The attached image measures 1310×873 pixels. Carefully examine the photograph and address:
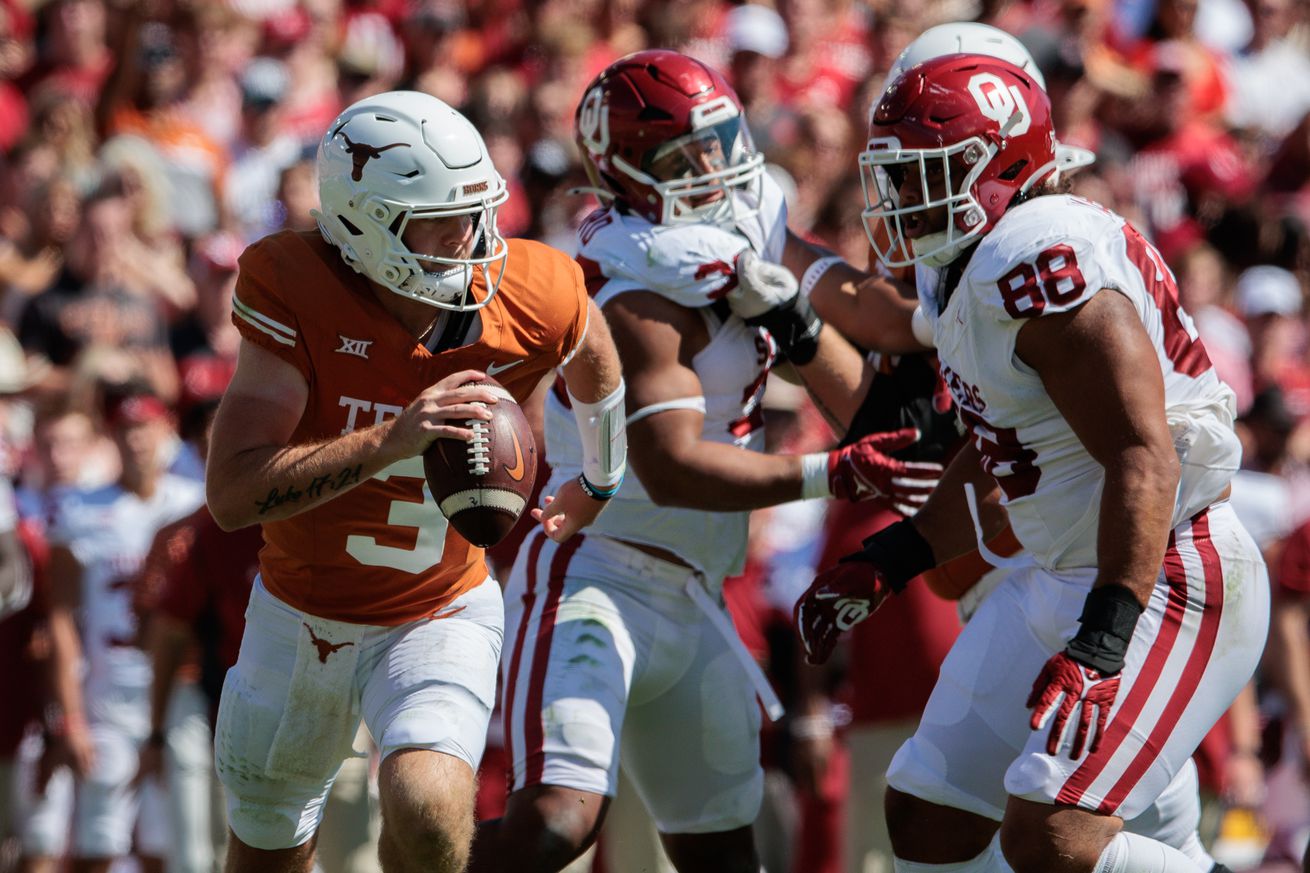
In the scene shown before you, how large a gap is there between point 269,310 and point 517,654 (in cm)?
119

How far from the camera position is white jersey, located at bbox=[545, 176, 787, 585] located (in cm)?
473

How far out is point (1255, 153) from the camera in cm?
1011

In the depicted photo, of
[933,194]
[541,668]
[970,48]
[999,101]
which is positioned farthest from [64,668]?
[999,101]

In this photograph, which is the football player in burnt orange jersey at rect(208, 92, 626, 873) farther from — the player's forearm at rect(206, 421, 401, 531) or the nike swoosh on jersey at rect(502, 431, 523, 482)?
the nike swoosh on jersey at rect(502, 431, 523, 482)

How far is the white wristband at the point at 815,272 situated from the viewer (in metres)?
5.13

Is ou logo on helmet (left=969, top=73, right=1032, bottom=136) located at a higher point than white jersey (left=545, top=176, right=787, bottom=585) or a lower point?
higher

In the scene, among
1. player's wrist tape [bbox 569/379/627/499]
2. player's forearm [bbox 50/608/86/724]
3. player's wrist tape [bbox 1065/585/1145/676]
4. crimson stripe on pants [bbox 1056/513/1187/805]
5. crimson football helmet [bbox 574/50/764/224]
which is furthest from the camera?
player's forearm [bbox 50/608/86/724]

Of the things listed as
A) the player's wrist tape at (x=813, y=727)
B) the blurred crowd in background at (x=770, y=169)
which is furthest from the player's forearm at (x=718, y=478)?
the player's wrist tape at (x=813, y=727)

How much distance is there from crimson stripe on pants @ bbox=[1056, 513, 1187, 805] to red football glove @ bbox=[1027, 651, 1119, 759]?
0.07 meters

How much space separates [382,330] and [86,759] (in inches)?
137

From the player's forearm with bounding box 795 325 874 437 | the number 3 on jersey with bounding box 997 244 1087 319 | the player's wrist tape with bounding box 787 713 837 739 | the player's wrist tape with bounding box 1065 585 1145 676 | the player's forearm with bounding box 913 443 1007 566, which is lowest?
the player's wrist tape with bounding box 787 713 837 739

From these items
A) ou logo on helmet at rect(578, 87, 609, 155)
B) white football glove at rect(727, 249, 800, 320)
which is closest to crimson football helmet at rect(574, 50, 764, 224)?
ou logo on helmet at rect(578, 87, 609, 155)

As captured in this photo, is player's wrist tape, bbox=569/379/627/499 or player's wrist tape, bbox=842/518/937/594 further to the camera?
player's wrist tape, bbox=569/379/627/499

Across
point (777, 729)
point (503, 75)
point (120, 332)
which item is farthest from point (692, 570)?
point (503, 75)
